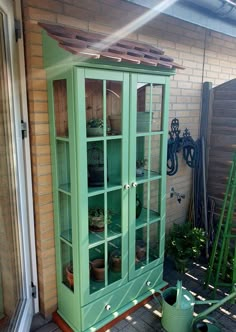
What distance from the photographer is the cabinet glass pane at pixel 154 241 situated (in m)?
2.35

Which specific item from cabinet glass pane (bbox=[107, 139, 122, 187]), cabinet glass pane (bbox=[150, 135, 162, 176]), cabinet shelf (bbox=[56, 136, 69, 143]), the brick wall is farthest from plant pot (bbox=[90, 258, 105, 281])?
cabinet shelf (bbox=[56, 136, 69, 143])

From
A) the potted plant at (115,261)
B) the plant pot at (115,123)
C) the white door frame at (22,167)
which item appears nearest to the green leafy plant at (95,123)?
the plant pot at (115,123)

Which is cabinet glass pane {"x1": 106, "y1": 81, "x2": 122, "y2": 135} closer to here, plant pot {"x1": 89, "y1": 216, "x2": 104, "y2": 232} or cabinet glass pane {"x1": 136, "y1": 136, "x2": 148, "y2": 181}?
cabinet glass pane {"x1": 136, "y1": 136, "x2": 148, "y2": 181}

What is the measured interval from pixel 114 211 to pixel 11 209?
2.36 ft

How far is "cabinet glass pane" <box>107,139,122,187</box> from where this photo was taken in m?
1.92

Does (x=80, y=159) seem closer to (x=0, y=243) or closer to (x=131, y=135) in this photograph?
(x=131, y=135)

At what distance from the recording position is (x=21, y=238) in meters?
1.97

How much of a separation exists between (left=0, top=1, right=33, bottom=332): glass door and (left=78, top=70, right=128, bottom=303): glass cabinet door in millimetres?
467

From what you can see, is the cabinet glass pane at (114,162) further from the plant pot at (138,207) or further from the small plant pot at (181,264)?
the small plant pot at (181,264)

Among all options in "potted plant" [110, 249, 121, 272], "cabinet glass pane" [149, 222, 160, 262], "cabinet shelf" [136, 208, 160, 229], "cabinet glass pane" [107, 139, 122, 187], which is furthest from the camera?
"cabinet glass pane" [149, 222, 160, 262]

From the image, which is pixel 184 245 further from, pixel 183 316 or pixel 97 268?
pixel 97 268

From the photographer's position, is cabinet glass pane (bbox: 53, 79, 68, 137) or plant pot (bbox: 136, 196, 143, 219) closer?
cabinet glass pane (bbox: 53, 79, 68, 137)

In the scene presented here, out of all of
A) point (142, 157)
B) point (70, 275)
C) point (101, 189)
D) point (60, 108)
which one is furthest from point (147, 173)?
point (70, 275)

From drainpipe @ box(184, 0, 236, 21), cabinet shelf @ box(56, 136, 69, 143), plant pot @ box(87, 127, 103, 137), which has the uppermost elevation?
drainpipe @ box(184, 0, 236, 21)
